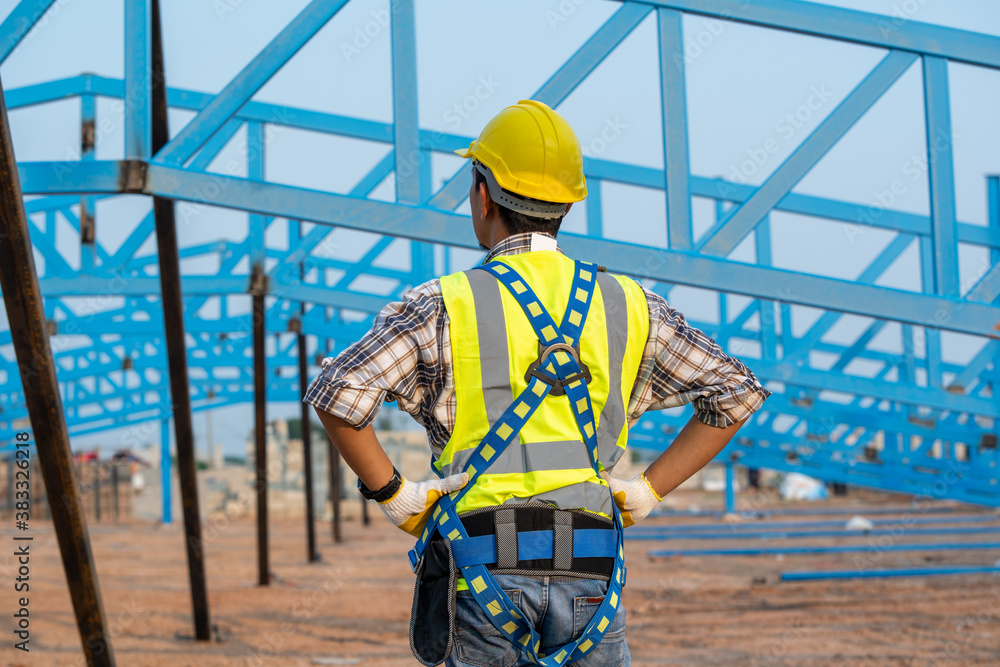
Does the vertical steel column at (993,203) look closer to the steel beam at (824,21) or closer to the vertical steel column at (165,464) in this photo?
the steel beam at (824,21)

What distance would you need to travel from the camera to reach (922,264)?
9.62 meters

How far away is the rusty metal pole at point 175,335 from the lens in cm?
580

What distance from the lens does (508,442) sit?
190 cm

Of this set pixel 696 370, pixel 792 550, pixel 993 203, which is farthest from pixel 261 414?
pixel 792 550

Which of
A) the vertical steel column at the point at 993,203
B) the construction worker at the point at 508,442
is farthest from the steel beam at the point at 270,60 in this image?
the vertical steel column at the point at 993,203

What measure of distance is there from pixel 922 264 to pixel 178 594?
9521mm

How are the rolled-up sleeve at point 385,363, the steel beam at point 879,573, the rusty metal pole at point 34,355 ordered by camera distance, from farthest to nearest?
1. the steel beam at point 879,573
2. the rusty metal pole at point 34,355
3. the rolled-up sleeve at point 385,363

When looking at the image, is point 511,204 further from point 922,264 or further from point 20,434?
point 922,264

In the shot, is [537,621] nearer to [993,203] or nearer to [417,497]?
[417,497]

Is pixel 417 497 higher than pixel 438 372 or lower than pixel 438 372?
lower

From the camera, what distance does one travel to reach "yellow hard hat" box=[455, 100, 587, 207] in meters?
2.12

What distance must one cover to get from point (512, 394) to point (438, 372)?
0.52ft

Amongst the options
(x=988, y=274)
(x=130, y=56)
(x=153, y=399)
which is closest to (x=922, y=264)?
(x=988, y=274)

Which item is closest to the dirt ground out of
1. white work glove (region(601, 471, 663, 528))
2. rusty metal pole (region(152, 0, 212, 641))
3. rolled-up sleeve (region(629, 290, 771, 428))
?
rusty metal pole (region(152, 0, 212, 641))
